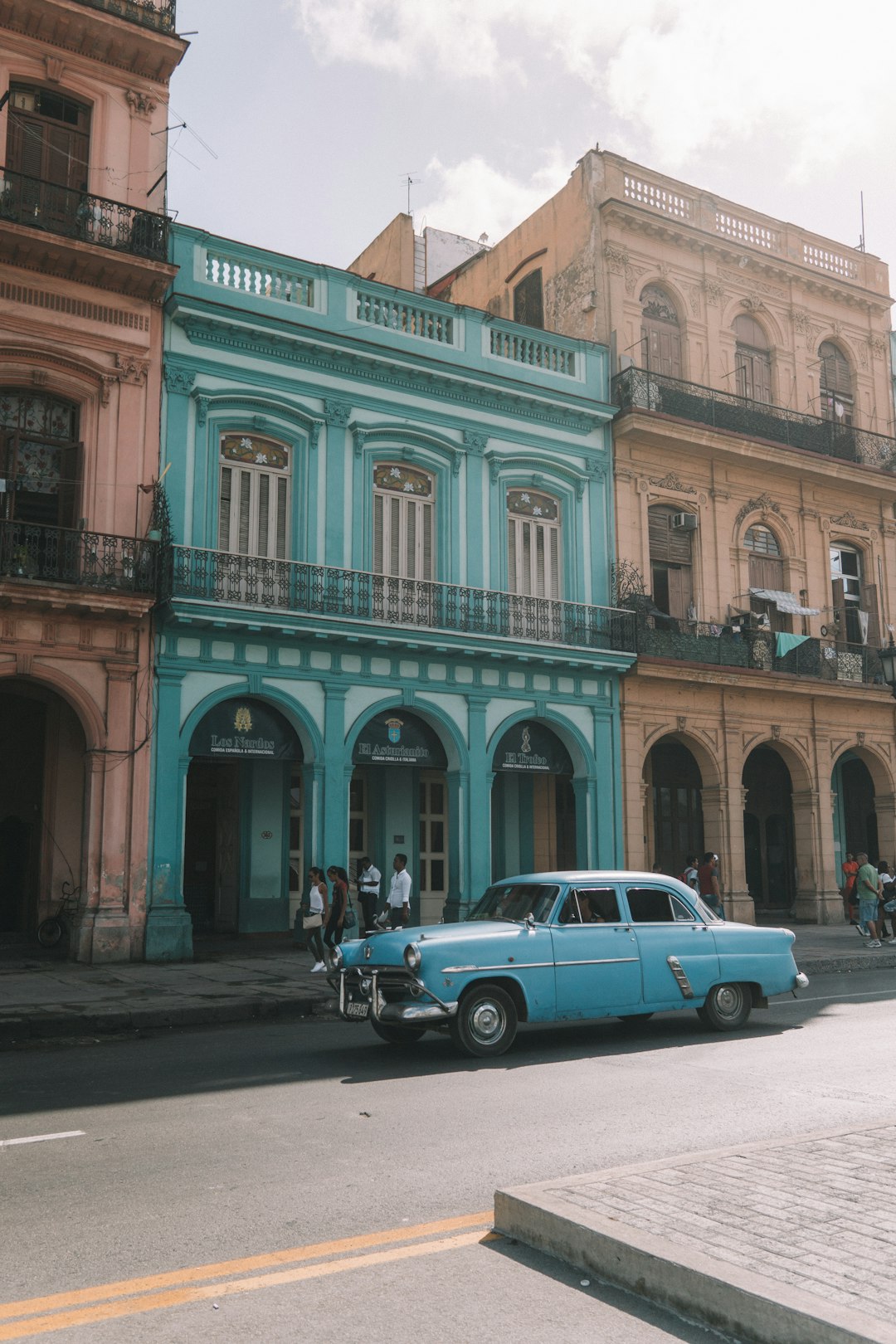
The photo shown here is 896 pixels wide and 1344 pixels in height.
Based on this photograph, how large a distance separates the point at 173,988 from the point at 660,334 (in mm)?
17122

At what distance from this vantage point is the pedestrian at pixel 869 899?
768 inches

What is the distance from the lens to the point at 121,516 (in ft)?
55.7

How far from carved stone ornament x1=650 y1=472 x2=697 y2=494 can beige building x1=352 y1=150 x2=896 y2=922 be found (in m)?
0.03

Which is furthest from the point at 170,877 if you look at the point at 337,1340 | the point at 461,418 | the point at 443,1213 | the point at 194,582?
the point at 337,1340

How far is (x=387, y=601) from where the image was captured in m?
19.2

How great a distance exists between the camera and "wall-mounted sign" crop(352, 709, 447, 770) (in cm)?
1902

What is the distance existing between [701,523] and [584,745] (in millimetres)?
5846

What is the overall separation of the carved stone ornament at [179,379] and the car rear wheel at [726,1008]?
40.5ft

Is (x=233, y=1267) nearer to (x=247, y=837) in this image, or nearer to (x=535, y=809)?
(x=247, y=837)

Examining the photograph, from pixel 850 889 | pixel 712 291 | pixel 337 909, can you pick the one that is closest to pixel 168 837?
pixel 337 909

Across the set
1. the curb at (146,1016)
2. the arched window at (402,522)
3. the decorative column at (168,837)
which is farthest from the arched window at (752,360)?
the curb at (146,1016)

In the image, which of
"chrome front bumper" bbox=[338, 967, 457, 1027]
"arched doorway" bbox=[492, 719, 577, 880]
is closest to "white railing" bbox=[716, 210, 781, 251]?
"arched doorway" bbox=[492, 719, 577, 880]

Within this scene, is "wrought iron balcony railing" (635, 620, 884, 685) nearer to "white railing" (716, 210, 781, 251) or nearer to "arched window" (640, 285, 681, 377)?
"arched window" (640, 285, 681, 377)

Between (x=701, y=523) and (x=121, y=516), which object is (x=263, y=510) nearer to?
(x=121, y=516)
